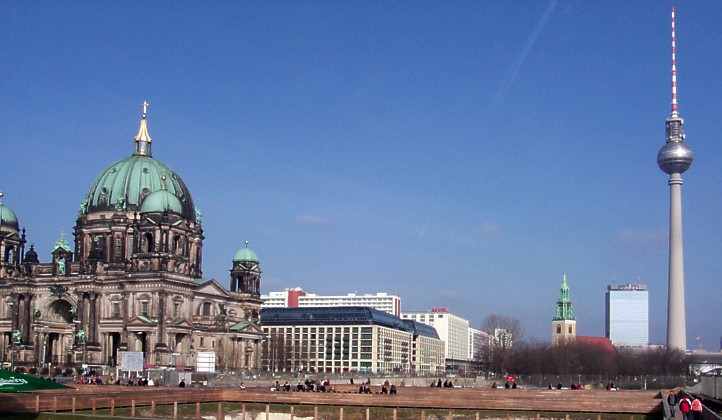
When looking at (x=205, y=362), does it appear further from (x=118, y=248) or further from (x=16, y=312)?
(x=16, y=312)

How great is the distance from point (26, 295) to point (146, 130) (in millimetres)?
28215

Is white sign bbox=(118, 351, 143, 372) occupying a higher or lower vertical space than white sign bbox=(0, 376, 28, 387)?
lower

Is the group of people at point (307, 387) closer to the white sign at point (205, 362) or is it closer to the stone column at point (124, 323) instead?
the white sign at point (205, 362)

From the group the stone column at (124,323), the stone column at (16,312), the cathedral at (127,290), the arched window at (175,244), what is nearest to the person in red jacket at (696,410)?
the cathedral at (127,290)

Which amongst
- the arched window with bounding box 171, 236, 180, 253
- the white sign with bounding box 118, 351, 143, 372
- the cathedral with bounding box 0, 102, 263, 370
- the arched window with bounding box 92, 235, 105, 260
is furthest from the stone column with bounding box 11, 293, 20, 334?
the white sign with bounding box 118, 351, 143, 372

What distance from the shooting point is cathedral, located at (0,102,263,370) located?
12088 centimetres

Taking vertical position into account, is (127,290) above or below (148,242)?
below

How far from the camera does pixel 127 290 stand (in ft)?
400

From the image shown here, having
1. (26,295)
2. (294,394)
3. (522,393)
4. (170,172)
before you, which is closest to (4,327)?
(26,295)

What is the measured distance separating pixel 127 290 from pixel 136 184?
1721cm

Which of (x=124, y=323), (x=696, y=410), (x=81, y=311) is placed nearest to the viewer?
(x=696, y=410)

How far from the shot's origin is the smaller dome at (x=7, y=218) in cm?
13862

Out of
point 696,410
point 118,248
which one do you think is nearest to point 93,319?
point 118,248

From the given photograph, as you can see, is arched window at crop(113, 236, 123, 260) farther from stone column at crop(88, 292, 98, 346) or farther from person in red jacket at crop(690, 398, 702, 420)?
person in red jacket at crop(690, 398, 702, 420)
